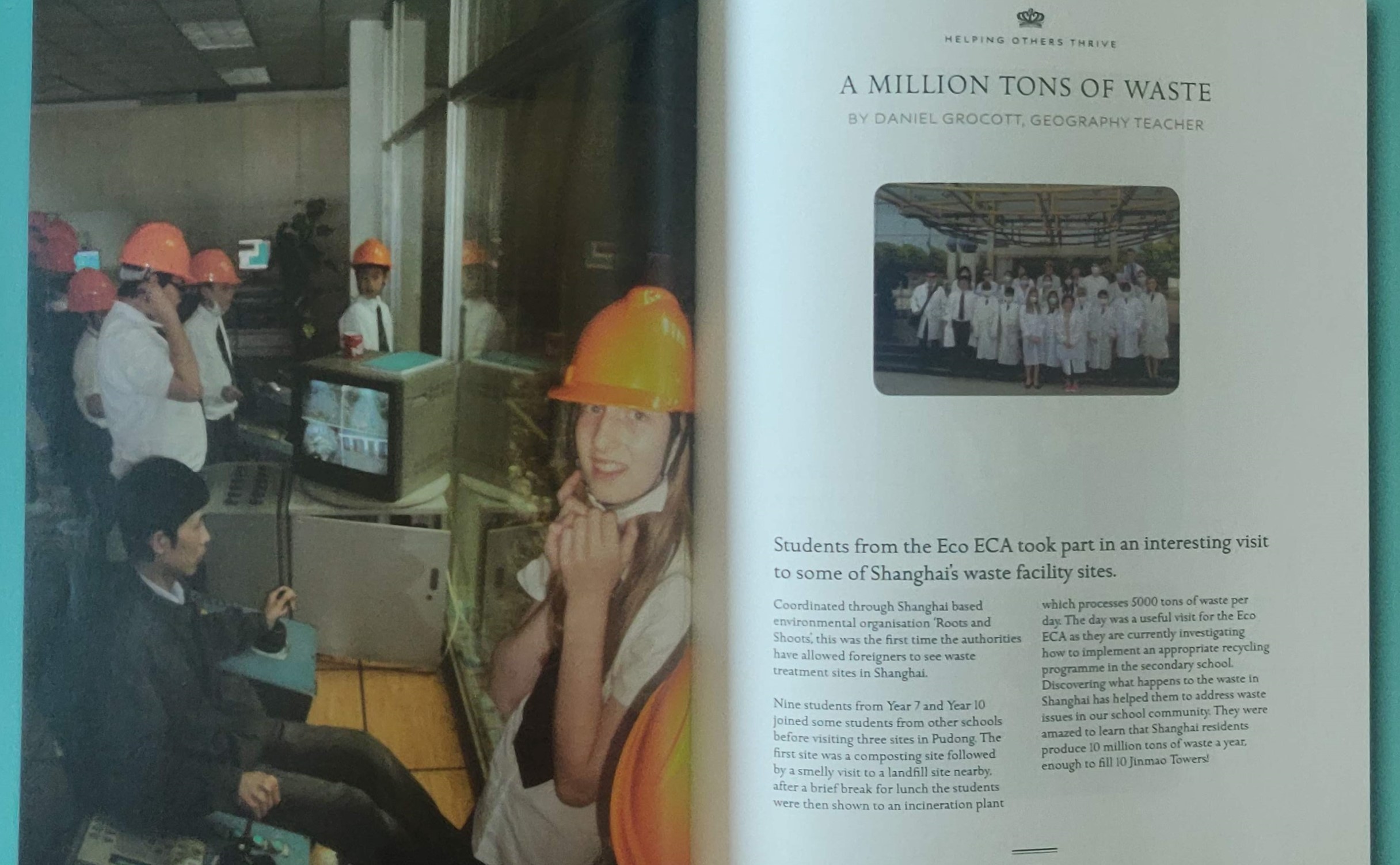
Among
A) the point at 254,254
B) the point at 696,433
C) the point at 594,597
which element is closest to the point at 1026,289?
the point at 696,433

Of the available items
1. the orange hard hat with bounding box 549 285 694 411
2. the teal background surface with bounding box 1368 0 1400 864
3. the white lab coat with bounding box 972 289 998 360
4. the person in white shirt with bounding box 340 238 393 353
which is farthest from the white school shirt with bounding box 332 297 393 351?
the teal background surface with bounding box 1368 0 1400 864

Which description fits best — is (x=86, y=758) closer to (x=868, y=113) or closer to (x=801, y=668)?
(x=801, y=668)

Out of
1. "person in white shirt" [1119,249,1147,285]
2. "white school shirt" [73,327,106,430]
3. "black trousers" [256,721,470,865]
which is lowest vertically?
"black trousers" [256,721,470,865]

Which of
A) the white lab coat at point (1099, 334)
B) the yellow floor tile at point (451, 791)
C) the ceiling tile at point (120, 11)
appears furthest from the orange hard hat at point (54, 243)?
the white lab coat at point (1099, 334)

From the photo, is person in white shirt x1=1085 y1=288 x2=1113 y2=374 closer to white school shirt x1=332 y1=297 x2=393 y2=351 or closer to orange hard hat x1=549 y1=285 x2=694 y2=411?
orange hard hat x1=549 y1=285 x2=694 y2=411

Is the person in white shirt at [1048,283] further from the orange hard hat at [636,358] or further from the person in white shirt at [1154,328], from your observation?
the orange hard hat at [636,358]

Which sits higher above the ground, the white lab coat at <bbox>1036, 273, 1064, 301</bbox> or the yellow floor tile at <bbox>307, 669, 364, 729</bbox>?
the white lab coat at <bbox>1036, 273, 1064, 301</bbox>

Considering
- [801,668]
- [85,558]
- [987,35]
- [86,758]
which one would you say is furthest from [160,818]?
[987,35]

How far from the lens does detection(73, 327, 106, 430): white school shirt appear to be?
0.54 meters

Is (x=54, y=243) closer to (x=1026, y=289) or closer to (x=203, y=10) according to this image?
(x=203, y=10)

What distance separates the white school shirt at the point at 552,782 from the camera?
0.57 meters

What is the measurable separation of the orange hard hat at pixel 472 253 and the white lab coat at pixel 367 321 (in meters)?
0.05

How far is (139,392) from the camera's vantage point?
0.54 metres

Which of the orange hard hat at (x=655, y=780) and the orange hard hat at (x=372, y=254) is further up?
the orange hard hat at (x=372, y=254)
